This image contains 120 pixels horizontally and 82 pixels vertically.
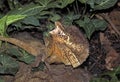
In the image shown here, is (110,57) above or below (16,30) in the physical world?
below

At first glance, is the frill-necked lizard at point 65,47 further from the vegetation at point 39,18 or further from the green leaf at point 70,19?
the green leaf at point 70,19

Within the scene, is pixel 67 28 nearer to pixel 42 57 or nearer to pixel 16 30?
pixel 42 57

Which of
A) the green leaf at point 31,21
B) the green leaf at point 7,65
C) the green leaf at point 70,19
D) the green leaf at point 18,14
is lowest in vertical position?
the green leaf at point 7,65

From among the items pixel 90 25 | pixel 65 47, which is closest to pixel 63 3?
pixel 90 25

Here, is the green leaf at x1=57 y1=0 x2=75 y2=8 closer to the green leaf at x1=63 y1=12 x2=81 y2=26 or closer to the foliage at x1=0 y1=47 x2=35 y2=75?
the green leaf at x1=63 y1=12 x2=81 y2=26

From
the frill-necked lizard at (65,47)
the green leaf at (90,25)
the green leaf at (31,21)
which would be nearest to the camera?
the frill-necked lizard at (65,47)

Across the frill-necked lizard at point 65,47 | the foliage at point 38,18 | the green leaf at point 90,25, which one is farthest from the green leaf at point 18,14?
the green leaf at point 90,25

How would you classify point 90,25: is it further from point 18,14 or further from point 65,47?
point 18,14

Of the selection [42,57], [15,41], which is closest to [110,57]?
[42,57]
